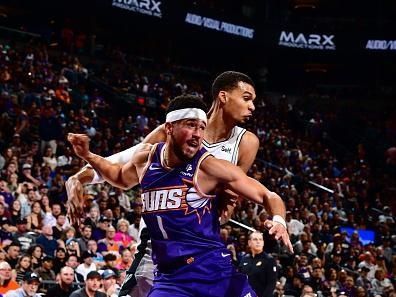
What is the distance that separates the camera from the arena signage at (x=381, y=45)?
91.8 ft

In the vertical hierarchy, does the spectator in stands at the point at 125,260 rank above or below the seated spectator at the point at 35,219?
below

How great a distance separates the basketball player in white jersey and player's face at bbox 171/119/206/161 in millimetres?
680

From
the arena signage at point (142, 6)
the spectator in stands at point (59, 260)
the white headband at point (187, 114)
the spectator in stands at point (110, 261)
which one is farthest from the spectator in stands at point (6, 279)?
the arena signage at point (142, 6)

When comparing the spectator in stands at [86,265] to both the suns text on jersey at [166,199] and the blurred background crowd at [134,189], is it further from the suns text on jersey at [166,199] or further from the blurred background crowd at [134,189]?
the suns text on jersey at [166,199]

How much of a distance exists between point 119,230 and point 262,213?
3.73 meters

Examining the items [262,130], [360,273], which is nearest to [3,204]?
[360,273]

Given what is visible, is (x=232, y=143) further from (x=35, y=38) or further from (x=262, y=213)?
(x=35, y=38)

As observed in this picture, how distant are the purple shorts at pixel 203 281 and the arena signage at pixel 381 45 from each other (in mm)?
25007

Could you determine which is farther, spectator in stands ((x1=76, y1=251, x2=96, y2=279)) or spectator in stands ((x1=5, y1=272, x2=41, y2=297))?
spectator in stands ((x1=76, y1=251, x2=96, y2=279))

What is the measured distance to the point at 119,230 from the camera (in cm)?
1202

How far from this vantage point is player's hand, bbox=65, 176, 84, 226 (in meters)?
4.73

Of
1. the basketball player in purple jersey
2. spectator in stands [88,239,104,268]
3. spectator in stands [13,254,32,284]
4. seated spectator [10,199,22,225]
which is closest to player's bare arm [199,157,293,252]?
the basketball player in purple jersey

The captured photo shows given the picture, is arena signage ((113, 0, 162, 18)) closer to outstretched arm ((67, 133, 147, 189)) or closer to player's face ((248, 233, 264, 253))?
player's face ((248, 233, 264, 253))

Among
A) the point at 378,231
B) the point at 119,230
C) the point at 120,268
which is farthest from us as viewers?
the point at 378,231
